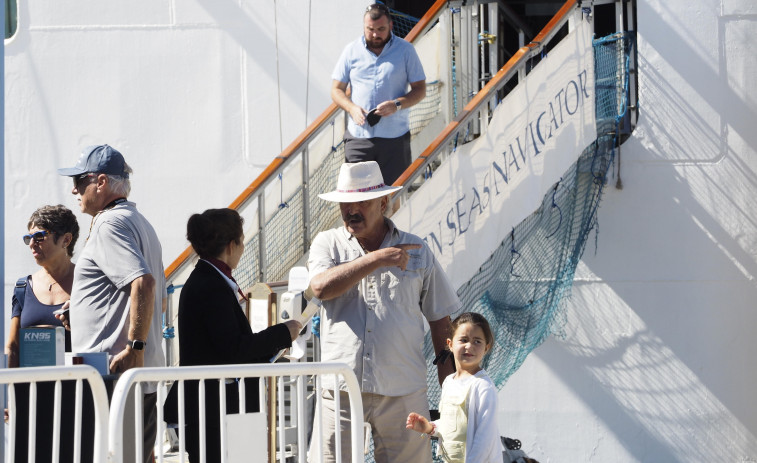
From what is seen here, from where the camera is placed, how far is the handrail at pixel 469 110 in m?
5.82

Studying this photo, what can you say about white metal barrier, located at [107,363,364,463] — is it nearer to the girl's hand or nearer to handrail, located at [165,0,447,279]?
the girl's hand

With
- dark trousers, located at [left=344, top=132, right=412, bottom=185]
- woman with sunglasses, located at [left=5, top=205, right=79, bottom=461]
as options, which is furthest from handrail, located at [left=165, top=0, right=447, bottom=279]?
woman with sunglasses, located at [left=5, top=205, right=79, bottom=461]

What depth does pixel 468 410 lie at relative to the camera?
4289 mm

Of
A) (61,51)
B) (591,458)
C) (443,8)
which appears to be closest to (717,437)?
(591,458)

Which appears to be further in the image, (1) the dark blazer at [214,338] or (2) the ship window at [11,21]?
(2) the ship window at [11,21]

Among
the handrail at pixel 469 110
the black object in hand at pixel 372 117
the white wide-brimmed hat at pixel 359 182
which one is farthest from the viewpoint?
the black object in hand at pixel 372 117

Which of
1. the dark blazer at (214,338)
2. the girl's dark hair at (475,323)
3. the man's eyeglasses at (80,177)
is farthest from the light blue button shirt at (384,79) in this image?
the dark blazer at (214,338)

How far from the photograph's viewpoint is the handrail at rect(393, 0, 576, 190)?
5816 millimetres

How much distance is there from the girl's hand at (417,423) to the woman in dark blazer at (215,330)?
22.3 inches

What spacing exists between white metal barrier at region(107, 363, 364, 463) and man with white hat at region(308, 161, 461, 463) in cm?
31

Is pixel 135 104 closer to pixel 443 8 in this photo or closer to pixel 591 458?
pixel 443 8

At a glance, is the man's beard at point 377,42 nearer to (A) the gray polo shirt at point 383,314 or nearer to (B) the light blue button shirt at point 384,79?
(B) the light blue button shirt at point 384,79

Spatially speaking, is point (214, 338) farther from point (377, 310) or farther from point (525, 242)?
point (525, 242)

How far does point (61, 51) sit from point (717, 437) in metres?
5.71
